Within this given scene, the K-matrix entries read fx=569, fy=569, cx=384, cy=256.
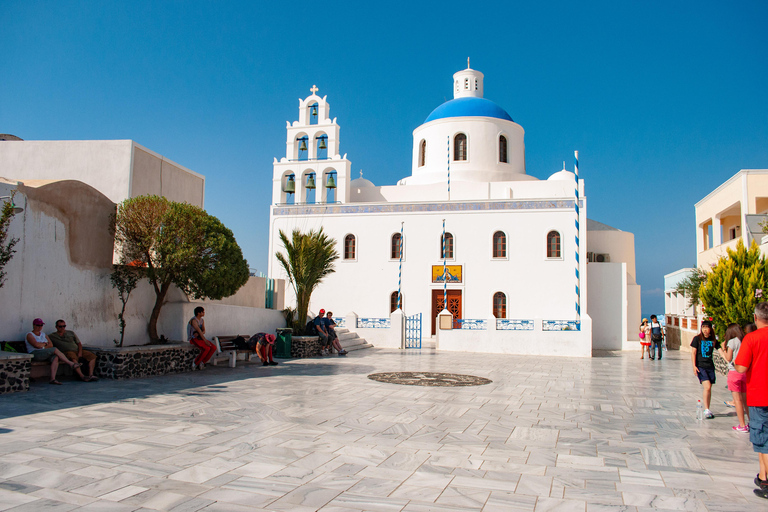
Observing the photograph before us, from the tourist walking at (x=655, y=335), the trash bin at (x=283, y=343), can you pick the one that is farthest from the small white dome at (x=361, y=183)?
the tourist walking at (x=655, y=335)

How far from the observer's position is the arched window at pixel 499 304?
22.4 metres

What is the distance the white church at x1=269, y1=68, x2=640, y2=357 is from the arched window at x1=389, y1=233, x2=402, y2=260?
8 centimetres

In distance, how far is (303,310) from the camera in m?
15.0

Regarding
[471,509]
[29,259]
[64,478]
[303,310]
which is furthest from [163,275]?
[471,509]

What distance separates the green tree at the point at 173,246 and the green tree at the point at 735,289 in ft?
32.7

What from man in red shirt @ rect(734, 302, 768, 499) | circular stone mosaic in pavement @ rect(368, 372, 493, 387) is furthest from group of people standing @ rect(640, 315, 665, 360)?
man in red shirt @ rect(734, 302, 768, 499)

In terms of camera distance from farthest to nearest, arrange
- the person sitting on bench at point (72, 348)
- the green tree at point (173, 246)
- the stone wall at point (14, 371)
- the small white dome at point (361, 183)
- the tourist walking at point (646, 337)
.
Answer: the small white dome at point (361, 183), the tourist walking at point (646, 337), the green tree at point (173, 246), the person sitting on bench at point (72, 348), the stone wall at point (14, 371)

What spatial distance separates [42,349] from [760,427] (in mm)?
8421

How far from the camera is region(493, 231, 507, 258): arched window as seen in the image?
2269 centimetres

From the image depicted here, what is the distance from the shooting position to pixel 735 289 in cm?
1157

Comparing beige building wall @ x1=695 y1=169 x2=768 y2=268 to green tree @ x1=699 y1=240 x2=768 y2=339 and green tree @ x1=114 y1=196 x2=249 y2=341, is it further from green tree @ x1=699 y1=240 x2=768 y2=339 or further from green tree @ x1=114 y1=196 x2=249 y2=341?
green tree @ x1=114 y1=196 x2=249 y2=341

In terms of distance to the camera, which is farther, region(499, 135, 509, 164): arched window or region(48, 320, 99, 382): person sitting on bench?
region(499, 135, 509, 164): arched window

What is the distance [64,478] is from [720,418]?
7.07 m

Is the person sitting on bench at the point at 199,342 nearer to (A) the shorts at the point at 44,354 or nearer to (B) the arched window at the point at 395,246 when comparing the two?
(A) the shorts at the point at 44,354
